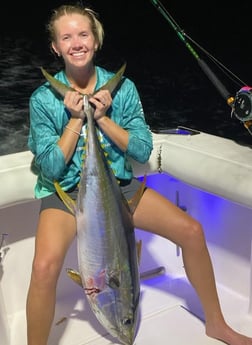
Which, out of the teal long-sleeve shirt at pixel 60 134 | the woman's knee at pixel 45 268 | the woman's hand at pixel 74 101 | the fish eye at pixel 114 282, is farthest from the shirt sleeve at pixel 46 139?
the fish eye at pixel 114 282

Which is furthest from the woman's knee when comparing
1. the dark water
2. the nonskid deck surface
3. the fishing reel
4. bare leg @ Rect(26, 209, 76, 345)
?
the dark water

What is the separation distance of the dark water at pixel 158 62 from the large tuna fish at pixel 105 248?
0.85 metres

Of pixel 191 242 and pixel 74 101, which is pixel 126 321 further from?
pixel 74 101

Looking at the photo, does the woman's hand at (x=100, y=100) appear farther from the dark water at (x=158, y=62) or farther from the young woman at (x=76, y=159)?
the dark water at (x=158, y=62)

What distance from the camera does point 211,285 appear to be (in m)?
1.85

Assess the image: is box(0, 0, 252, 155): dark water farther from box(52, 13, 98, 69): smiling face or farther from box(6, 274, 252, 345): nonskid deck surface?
box(6, 274, 252, 345): nonskid deck surface

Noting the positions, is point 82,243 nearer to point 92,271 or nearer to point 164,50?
point 92,271

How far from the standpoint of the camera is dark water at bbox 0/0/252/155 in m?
5.85

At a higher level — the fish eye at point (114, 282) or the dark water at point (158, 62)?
the fish eye at point (114, 282)

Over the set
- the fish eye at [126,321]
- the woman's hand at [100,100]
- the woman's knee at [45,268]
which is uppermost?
the woman's hand at [100,100]

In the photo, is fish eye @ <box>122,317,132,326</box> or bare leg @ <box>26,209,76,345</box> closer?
fish eye @ <box>122,317,132,326</box>

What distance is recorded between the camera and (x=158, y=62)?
31.2 feet

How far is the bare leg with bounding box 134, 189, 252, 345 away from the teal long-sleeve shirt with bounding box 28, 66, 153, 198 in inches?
6.6

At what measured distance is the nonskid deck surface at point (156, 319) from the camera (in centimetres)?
192
